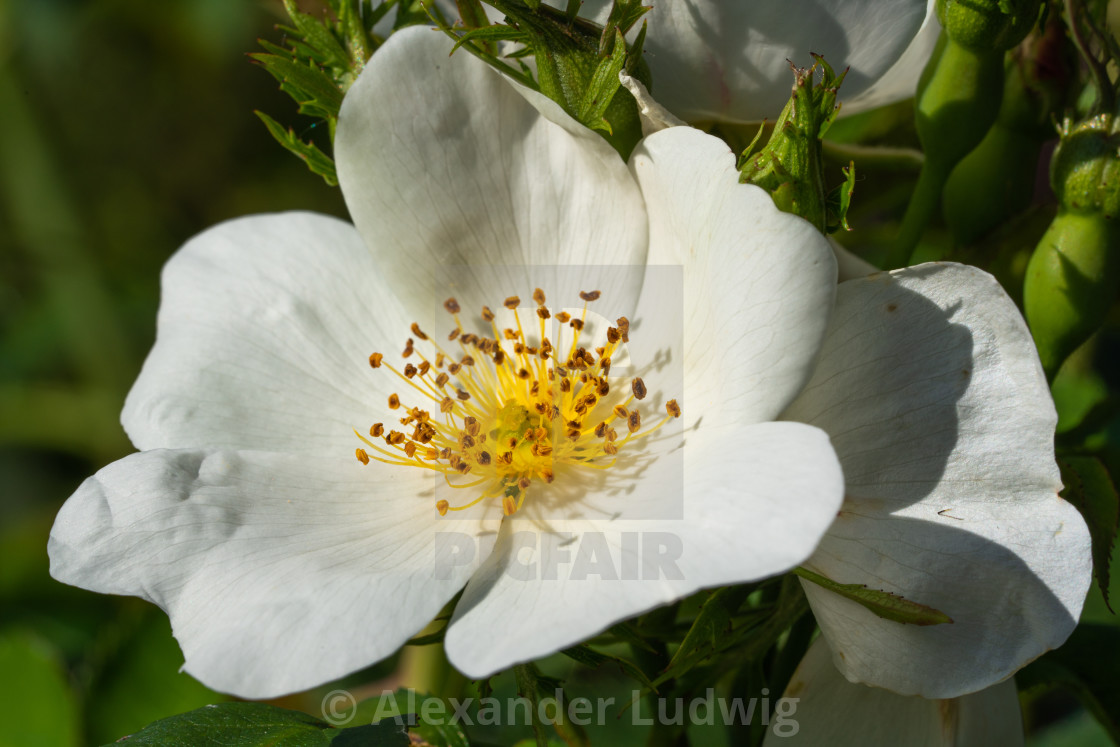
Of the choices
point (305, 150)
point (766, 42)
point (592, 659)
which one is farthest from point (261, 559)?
point (766, 42)

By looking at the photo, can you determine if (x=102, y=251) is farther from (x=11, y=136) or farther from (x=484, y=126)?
(x=484, y=126)

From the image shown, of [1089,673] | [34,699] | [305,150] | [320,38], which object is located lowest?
[34,699]

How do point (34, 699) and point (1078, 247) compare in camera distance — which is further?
point (34, 699)

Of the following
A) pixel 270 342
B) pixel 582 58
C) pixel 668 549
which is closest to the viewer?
pixel 668 549

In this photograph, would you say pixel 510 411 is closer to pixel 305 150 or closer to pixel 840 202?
pixel 305 150

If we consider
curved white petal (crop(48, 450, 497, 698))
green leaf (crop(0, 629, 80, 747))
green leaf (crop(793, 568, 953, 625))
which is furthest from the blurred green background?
green leaf (crop(793, 568, 953, 625))

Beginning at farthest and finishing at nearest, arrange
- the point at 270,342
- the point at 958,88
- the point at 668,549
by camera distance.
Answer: the point at 270,342, the point at 958,88, the point at 668,549

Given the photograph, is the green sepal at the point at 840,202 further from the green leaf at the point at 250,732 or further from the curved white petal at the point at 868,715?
the green leaf at the point at 250,732

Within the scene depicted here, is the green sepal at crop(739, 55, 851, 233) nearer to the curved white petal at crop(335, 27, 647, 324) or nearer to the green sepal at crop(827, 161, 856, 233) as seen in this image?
the green sepal at crop(827, 161, 856, 233)
